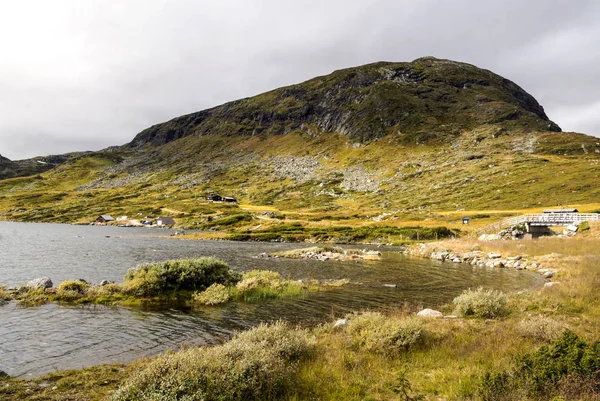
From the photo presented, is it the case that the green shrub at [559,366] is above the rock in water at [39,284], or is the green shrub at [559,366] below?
above

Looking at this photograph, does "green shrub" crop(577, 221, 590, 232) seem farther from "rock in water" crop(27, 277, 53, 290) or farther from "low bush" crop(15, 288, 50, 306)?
"rock in water" crop(27, 277, 53, 290)

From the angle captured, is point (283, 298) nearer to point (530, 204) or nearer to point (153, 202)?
point (530, 204)

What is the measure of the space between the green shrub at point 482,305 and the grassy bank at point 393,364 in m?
0.81

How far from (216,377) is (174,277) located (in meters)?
19.8

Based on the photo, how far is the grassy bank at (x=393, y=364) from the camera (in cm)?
830

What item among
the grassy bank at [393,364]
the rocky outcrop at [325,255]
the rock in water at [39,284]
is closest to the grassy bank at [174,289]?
the rock in water at [39,284]

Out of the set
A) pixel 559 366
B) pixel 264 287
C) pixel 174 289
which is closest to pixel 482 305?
pixel 559 366

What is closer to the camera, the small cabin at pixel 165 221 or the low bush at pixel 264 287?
the low bush at pixel 264 287

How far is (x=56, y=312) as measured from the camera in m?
20.8

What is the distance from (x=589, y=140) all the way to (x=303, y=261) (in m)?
205

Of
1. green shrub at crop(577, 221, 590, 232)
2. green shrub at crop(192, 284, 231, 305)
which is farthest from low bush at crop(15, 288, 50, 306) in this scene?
green shrub at crop(577, 221, 590, 232)

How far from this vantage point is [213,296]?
2466 cm

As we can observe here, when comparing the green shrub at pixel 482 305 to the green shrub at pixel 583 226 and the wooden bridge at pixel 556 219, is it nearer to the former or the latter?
the green shrub at pixel 583 226

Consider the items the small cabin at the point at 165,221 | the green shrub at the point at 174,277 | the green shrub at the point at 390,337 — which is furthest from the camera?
the small cabin at the point at 165,221
